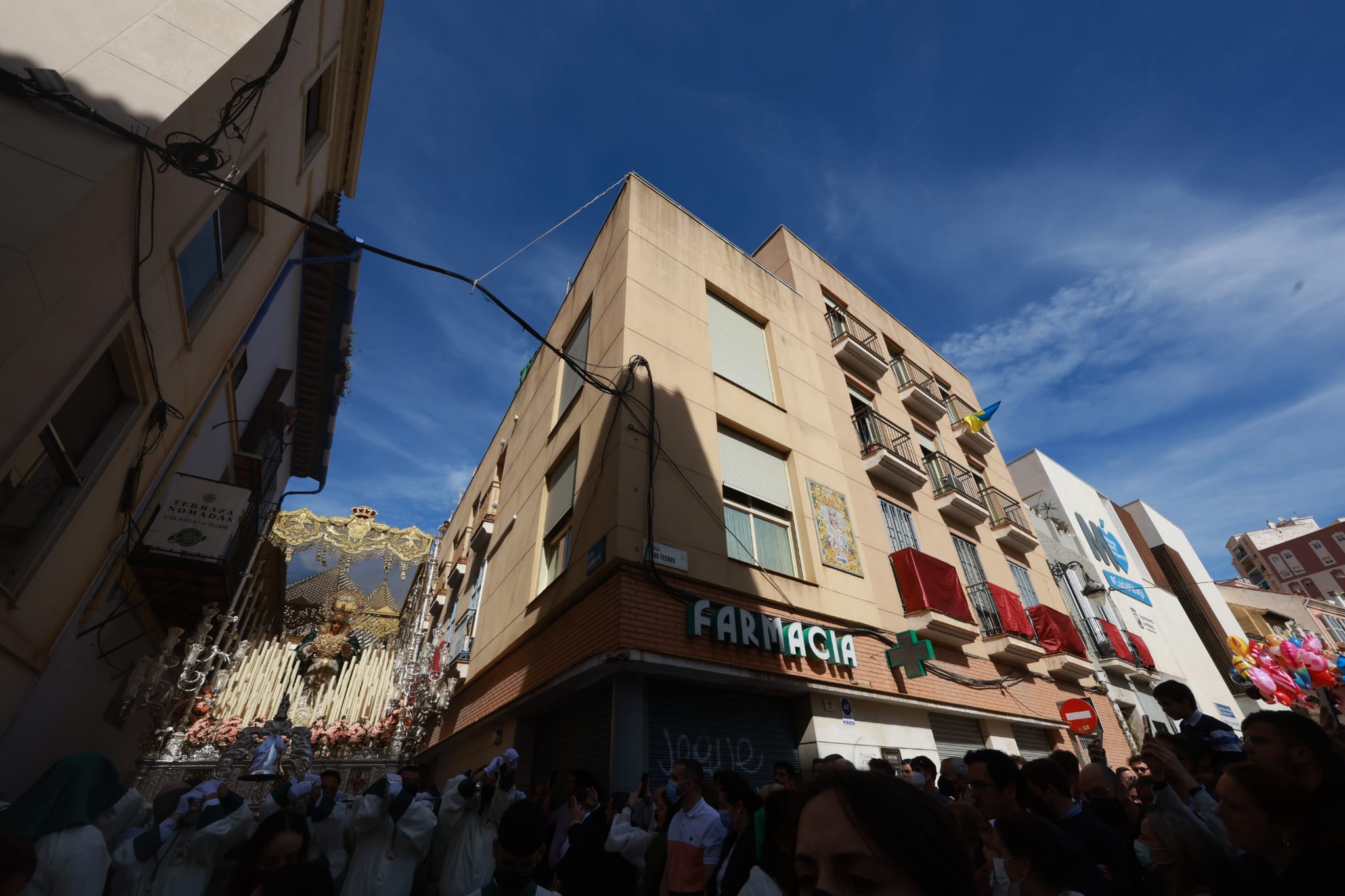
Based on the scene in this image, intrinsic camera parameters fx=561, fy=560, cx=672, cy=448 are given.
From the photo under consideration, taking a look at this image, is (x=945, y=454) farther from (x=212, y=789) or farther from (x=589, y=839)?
(x=212, y=789)

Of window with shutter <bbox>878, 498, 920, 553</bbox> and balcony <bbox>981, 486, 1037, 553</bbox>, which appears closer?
window with shutter <bbox>878, 498, 920, 553</bbox>

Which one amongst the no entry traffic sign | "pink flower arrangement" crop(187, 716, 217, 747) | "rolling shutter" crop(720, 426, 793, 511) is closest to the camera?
"rolling shutter" crop(720, 426, 793, 511)

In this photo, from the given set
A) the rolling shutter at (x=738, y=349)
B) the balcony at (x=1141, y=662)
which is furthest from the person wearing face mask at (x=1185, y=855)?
the balcony at (x=1141, y=662)

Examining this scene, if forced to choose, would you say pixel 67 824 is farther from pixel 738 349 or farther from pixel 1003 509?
pixel 1003 509

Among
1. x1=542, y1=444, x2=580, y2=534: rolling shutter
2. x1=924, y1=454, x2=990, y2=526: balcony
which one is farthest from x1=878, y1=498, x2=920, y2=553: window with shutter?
x1=542, y1=444, x2=580, y2=534: rolling shutter

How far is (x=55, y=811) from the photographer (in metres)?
3.77

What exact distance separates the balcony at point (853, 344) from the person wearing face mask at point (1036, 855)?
44.2 ft

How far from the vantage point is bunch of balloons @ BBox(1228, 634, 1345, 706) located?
47.3 ft

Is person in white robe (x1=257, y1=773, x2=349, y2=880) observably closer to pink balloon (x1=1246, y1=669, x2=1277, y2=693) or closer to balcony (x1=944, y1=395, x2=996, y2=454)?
balcony (x1=944, y1=395, x2=996, y2=454)

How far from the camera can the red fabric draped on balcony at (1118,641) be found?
16.9 meters

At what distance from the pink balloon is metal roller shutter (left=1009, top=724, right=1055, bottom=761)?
9.09 metres

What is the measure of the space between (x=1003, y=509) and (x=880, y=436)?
6.51 metres

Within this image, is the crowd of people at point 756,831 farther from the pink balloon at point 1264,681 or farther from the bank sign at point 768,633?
the pink balloon at point 1264,681

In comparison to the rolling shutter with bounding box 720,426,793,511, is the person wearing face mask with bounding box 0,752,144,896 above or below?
below
